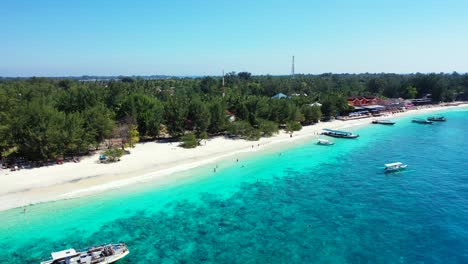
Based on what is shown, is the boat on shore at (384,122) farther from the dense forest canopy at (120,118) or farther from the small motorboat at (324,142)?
the small motorboat at (324,142)

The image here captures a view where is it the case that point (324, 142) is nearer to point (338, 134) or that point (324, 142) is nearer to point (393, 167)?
point (338, 134)

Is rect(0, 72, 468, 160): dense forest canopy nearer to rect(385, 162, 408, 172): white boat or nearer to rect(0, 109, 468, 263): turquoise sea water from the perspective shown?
rect(0, 109, 468, 263): turquoise sea water

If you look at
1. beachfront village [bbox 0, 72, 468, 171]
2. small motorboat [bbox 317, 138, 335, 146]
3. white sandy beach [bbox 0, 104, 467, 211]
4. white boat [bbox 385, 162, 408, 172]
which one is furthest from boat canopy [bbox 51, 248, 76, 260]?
small motorboat [bbox 317, 138, 335, 146]

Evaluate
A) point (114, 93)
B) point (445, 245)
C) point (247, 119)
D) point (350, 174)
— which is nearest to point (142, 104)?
point (114, 93)

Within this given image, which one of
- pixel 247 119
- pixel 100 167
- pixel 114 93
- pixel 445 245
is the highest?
pixel 114 93

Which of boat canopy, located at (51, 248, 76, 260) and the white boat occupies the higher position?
the white boat

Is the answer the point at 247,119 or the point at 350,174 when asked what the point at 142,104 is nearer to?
the point at 247,119
